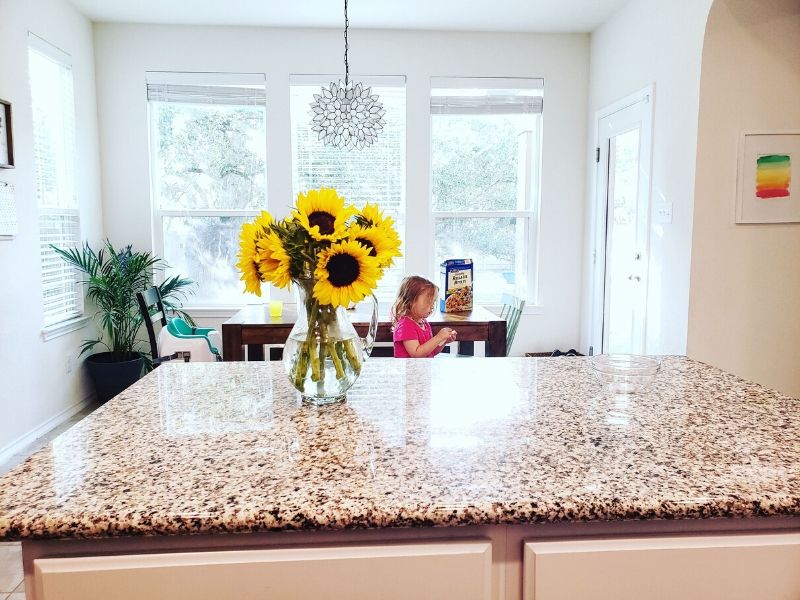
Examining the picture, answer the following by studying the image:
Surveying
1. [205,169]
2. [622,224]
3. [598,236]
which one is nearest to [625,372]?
[622,224]

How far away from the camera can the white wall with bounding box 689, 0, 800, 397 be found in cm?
319

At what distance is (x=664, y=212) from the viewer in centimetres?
363

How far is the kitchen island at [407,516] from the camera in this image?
0.77 metres

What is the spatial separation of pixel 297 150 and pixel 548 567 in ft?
14.0

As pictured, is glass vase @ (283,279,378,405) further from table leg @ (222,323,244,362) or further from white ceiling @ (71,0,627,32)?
white ceiling @ (71,0,627,32)

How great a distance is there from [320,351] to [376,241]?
0.24 meters

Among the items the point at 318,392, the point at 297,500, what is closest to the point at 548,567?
the point at 297,500

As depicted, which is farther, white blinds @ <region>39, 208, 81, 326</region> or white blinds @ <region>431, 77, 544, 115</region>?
white blinds @ <region>431, 77, 544, 115</region>

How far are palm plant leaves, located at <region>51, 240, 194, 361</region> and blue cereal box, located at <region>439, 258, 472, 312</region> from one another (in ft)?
6.64

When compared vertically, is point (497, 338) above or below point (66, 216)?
below

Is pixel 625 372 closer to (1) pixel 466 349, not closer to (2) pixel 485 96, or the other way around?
(1) pixel 466 349

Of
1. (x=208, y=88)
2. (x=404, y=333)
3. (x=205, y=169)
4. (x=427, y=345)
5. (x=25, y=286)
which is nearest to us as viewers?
(x=427, y=345)

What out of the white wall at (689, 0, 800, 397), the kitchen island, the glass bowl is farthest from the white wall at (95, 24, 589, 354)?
the kitchen island

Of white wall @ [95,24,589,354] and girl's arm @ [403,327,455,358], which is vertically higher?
white wall @ [95,24,589,354]
